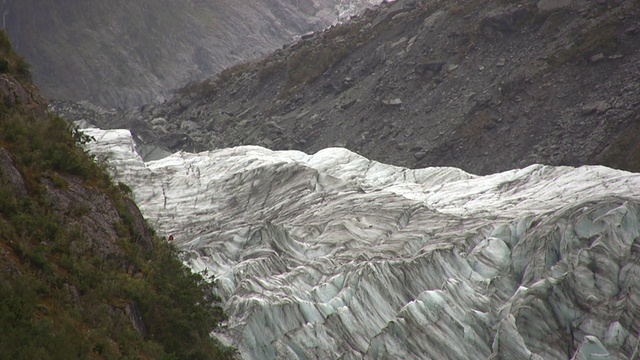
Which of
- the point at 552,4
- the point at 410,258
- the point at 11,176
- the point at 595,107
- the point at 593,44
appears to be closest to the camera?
the point at 11,176

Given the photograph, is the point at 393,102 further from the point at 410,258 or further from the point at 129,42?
the point at 129,42

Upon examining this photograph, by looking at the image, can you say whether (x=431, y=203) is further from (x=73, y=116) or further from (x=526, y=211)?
(x=73, y=116)

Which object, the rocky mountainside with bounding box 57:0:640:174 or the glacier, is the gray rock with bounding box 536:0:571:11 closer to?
the rocky mountainside with bounding box 57:0:640:174

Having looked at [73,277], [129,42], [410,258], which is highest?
[129,42]

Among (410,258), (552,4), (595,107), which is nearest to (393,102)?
(552,4)

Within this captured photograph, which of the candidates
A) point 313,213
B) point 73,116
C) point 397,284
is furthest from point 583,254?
point 73,116

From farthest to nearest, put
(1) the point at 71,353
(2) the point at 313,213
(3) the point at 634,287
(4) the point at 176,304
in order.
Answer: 1. (2) the point at 313,213
2. (3) the point at 634,287
3. (4) the point at 176,304
4. (1) the point at 71,353
